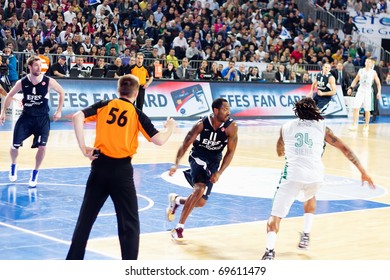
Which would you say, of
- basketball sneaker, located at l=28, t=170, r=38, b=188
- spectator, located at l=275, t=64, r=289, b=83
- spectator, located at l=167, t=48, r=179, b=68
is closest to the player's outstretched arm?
basketball sneaker, located at l=28, t=170, r=38, b=188

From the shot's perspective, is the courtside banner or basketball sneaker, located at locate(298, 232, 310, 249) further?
the courtside banner

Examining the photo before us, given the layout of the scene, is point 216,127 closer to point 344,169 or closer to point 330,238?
point 330,238

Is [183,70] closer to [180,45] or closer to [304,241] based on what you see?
[180,45]

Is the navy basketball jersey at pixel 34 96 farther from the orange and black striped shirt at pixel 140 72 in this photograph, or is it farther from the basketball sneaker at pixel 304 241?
the orange and black striped shirt at pixel 140 72

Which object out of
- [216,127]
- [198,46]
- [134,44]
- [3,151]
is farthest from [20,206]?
[198,46]

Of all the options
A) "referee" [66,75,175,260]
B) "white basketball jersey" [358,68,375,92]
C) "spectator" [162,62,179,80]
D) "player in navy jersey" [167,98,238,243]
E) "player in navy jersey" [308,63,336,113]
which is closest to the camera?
"referee" [66,75,175,260]

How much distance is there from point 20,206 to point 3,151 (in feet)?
19.2

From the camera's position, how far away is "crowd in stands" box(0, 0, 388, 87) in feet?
83.6

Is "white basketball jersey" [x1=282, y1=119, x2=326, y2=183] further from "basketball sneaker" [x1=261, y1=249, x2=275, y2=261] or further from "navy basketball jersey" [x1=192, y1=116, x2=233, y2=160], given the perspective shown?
"navy basketball jersey" [x1=192, y1=116, x2=233, y2=160]

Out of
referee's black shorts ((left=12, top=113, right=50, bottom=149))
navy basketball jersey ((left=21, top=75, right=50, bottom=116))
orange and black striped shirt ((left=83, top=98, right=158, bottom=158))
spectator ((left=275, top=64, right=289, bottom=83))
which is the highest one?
Answer: orange and black striped shirt ((left=83, top=98, right=158, bottom=158))

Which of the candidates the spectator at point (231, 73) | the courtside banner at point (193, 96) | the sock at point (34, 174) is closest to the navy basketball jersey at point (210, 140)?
the sock at point (34, 174)

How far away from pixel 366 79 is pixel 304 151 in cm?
1687

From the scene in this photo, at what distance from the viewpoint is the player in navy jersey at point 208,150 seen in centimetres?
1010

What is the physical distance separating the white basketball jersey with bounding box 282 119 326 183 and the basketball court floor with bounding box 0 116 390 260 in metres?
1.08
